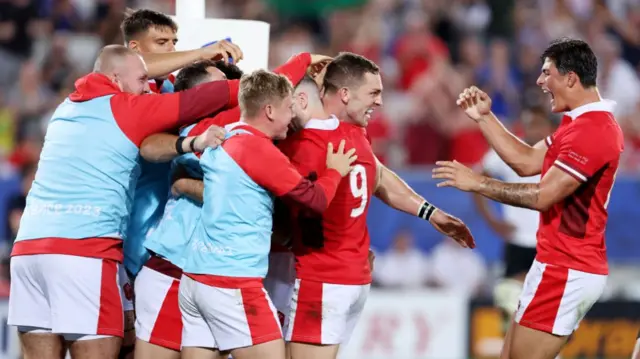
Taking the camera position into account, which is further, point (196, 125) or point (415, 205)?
point (415, 205)

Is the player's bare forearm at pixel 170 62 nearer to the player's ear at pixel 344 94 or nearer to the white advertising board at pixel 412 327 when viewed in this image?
the player's ear at pixel 344 94

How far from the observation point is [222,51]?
6613mm

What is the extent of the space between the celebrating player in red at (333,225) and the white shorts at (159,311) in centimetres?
66

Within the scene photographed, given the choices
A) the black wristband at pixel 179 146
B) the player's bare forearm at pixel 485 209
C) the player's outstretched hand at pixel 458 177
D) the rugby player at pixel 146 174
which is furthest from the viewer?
the player's bare forearm at pixel 485 209

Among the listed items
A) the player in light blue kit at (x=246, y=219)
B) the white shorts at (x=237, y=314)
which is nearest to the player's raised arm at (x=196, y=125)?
the player in light blue kit at (x=246, y=219)

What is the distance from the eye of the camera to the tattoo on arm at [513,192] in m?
6.50

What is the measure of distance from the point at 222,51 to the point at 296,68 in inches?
18.0

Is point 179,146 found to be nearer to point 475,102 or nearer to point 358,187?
point 358,187

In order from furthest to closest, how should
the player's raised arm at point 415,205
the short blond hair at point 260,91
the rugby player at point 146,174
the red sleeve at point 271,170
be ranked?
the player's raised arm at point 415,205, the rugby player at point 146,174, the short blond hair at point 260,91, the red sleeve at point 271,170

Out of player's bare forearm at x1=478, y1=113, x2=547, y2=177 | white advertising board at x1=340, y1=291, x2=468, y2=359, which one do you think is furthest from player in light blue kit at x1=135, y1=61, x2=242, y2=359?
white advertising board at x1=340, y1=291, x2=468, y2=359

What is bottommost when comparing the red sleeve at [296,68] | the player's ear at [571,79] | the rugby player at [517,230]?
the rugby player at [517,230]

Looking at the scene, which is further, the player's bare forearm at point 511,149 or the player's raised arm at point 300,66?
the player's bare forearm at point 511,149

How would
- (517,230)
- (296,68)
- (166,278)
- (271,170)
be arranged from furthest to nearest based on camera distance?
(517,230) → (296,68) → (166,278) → (271,170)

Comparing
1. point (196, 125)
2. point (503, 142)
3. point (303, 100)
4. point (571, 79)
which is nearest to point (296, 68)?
point (303, 100)
